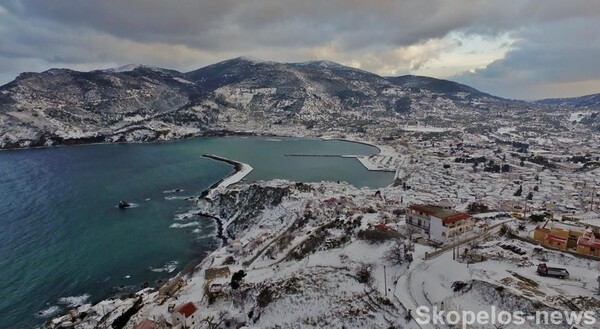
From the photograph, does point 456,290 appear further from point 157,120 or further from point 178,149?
point 157,120

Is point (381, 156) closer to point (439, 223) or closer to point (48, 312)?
point (439, 223)

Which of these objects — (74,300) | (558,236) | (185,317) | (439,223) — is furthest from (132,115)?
(558,236)

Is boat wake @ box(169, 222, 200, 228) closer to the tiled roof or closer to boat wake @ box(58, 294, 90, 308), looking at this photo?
boat wake @ box(58, 294, 90, 308)

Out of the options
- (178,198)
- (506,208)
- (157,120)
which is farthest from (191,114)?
(506,208)

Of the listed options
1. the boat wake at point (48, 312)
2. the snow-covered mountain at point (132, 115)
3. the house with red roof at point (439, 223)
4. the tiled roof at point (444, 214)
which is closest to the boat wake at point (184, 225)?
the boat wake at point (48, 312)

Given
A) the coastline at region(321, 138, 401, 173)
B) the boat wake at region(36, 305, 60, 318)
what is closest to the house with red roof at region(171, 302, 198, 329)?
the boat wake at region(36, 305, 60, 318)
